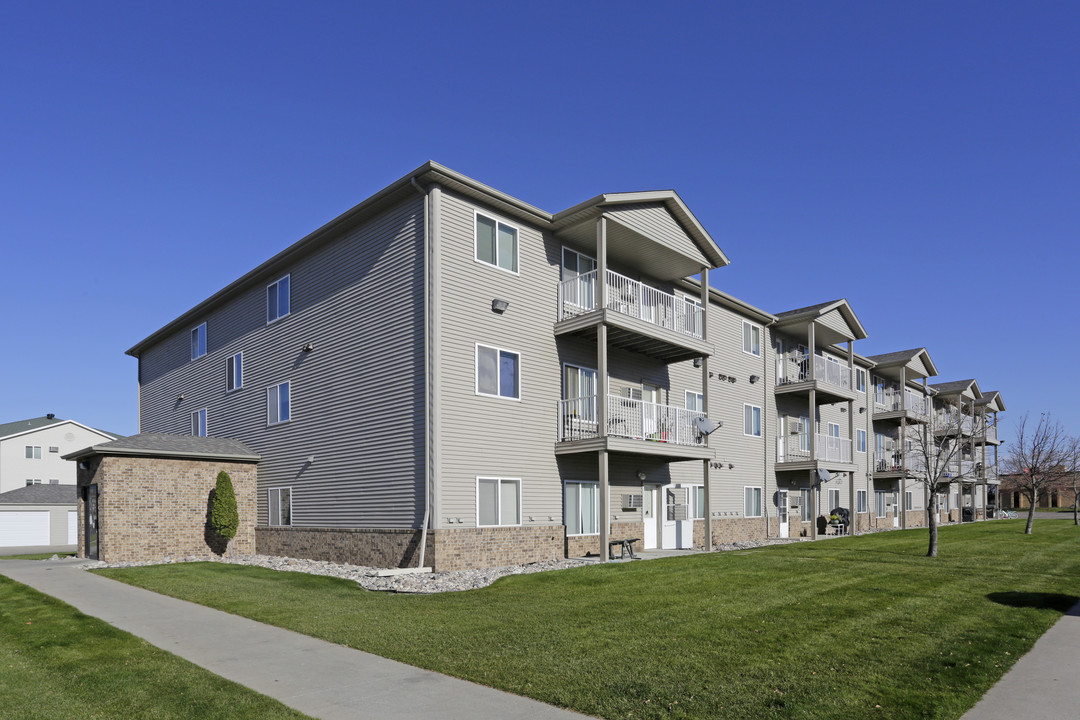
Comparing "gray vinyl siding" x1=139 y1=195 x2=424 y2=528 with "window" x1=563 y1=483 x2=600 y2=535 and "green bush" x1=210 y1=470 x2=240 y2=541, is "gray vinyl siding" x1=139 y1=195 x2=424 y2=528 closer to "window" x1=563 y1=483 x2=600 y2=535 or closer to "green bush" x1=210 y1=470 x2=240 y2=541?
"green bush" x1=210 y1=470 x2=240 y2=541

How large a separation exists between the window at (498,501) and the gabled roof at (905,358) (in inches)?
1185

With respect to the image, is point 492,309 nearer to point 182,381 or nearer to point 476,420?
point 476,420

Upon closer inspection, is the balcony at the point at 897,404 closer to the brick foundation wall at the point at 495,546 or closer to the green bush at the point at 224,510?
the brick foundation wall at the point at 495,546

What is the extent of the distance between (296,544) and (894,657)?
1771cm

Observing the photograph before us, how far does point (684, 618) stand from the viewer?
10.9 m

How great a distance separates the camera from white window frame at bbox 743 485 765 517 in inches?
1164

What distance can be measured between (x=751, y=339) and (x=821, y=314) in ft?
10.3

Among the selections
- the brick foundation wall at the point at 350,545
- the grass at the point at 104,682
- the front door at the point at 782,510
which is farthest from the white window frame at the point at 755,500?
the grass at the point at 104,682

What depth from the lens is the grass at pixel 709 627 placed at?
707 centimetres

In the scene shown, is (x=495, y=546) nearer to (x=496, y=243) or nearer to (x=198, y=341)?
(x=496, y=243)

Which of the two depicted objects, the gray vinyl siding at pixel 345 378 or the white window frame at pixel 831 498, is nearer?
the gray vinyl siding at pixel 345 378

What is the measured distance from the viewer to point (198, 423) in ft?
96.1

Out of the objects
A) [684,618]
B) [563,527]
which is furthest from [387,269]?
[684,618]

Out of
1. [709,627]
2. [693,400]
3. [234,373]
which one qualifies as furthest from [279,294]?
[709,627]
